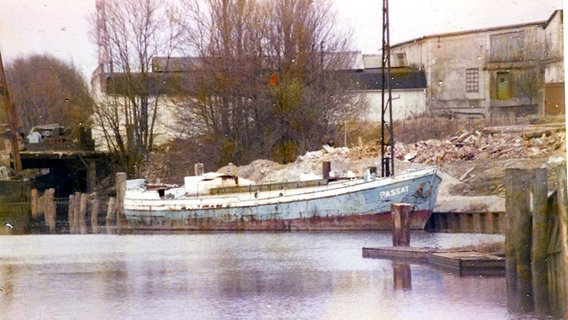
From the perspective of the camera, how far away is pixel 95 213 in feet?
54.5

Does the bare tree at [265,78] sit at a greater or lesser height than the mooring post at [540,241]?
greater

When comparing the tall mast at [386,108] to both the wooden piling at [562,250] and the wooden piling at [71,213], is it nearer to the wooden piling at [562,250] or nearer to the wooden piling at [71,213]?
the wooden piling at [71,213]

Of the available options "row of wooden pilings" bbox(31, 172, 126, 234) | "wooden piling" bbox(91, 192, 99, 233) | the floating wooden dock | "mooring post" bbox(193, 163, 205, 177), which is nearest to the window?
the floating wooden dock

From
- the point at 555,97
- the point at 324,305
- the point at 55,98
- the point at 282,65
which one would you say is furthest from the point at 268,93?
the point at 324,305

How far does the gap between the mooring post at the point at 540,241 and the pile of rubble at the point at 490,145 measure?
2824 mm

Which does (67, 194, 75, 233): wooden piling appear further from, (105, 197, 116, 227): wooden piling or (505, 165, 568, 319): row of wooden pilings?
(505, 165, 568, 319): row of wooden pilings

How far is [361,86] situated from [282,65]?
4.27 ft

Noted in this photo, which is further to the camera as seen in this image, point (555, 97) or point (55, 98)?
point (55, 98)

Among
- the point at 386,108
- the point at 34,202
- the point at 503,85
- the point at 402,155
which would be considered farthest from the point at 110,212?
the point at 503,85

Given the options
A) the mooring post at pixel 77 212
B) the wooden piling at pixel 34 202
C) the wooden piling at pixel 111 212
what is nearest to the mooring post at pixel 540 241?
the wooden piling at pixel 34 202

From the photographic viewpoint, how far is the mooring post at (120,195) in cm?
1486

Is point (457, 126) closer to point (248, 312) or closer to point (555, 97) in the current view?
point (555, 97)

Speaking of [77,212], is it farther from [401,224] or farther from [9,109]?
[401,224]

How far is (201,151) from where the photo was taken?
13.8m
